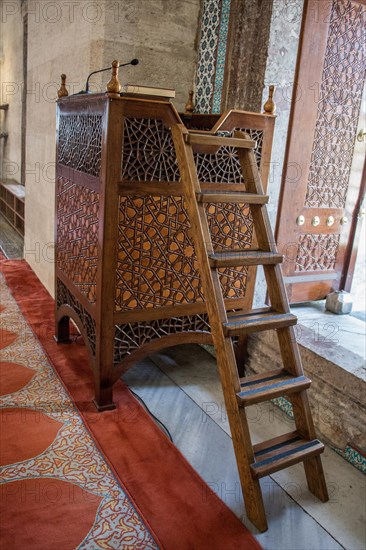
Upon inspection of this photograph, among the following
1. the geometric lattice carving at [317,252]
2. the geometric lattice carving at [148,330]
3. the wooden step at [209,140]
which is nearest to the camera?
the wooden step at [209,140]

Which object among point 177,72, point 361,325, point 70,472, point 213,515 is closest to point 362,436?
point 213,515

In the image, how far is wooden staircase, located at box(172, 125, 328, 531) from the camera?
2031 millimetres

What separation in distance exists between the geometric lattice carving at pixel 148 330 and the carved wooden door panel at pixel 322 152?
2.75 ft

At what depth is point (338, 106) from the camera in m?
3.36

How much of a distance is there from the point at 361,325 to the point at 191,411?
4.54 ft

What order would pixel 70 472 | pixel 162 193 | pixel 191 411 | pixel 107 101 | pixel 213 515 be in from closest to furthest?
pixel 213 515 < pixel 70 472 < pixel 107 101 < pixel 162 193 < pixel 191 411

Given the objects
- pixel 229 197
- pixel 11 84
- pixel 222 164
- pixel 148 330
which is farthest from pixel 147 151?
pixel 11 84

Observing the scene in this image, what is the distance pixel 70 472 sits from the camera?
2.22 meters

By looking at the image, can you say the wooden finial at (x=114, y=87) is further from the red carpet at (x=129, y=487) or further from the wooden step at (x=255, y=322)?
the red carpet at (x=129, y=487)

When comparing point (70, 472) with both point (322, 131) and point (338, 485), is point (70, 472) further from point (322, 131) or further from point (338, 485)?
point (322, 131)

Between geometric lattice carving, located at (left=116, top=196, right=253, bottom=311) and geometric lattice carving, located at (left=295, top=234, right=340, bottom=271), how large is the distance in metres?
0.64

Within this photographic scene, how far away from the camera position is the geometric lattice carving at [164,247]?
264cm

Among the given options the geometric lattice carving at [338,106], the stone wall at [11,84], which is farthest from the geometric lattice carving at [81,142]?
the stone wall at [11,84]

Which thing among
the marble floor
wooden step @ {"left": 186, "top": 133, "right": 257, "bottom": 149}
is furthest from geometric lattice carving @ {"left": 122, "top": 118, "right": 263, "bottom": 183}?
the marble floor
